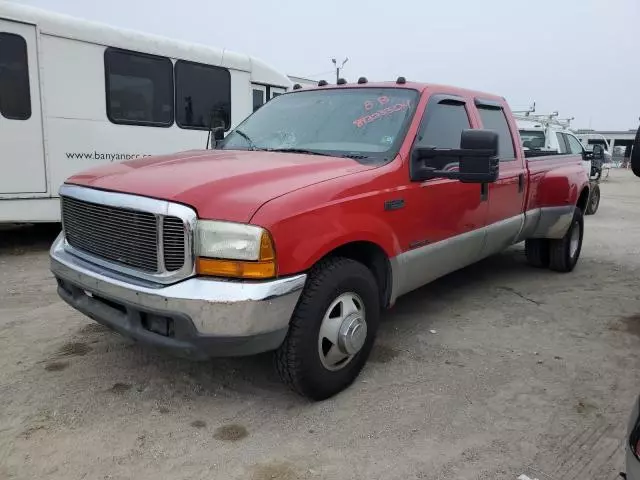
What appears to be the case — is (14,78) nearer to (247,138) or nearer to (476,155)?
(247,138)

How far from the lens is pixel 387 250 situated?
11.4 ft

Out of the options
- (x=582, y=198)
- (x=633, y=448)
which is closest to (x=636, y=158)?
(x=633, y=448)

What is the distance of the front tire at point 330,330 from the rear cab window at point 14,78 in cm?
549

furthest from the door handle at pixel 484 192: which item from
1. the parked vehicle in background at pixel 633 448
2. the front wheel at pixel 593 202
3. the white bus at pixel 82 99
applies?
the front wheel at pixel 593 202

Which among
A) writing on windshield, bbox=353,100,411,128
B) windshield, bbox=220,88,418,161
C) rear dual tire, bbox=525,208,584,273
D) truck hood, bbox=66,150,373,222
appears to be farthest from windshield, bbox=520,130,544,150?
truck hood, bbox=66,150,373,222

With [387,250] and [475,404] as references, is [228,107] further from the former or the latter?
[475,404]

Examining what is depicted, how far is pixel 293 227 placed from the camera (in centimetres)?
276

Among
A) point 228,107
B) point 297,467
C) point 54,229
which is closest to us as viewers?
point 297,467

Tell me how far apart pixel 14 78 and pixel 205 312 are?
222 inches

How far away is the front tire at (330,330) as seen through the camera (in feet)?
9.57

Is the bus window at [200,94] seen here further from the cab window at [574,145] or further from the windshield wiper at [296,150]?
the cab window at [574,145]

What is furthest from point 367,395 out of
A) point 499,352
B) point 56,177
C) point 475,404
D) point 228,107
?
point 228,107

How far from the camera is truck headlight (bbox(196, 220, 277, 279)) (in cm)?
262

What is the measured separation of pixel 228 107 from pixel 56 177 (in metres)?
3.18
